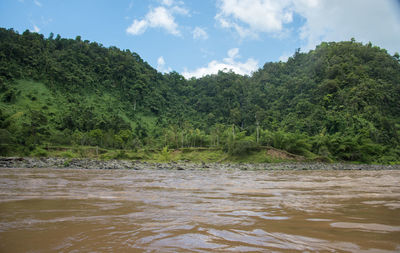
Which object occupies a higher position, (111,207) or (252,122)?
(252,122)

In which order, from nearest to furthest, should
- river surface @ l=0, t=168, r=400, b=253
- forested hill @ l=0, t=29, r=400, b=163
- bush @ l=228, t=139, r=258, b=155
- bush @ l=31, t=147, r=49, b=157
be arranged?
river surface @ l=0, t=168, r=400, b=253 < bush @ l=31, t=147, r=49, b=157 < bush @ l=228, t=139, r=258, b=155 < forested hill @ l=0, t=29, r=400, b=163

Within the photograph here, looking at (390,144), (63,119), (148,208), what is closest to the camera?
(148,208)

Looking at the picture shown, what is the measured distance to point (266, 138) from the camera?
113ft

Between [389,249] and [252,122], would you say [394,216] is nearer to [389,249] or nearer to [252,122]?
[389,249]

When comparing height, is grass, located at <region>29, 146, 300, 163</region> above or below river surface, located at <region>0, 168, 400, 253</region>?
below

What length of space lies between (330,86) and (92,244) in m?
63.0

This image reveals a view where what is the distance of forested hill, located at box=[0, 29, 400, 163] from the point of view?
34719mm

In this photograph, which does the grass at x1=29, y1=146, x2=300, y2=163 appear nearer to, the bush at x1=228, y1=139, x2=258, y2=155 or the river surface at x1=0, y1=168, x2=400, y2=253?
the bush at x1=228, y1=139, x2=258, y2=155

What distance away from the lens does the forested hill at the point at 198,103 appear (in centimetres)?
3472

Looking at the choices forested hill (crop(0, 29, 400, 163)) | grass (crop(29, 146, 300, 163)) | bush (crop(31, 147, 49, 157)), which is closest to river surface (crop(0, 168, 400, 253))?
grass (crop(29, 146, 300, 163))

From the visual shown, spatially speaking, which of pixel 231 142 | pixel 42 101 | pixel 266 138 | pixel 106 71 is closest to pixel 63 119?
pixel 42 101

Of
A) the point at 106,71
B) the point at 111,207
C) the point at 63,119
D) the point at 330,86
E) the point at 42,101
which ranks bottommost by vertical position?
the point at 111,207

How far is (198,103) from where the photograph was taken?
83688mm

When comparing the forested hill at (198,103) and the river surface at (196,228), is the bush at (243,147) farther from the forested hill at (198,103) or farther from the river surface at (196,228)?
the river surface at (196,228)
